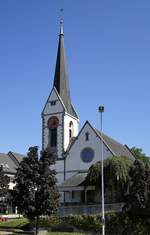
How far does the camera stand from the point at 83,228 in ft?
145

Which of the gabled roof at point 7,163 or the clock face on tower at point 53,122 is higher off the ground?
the clock face on tower at point 53,122

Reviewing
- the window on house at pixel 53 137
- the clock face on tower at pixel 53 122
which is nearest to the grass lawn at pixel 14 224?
the window on house at pixel 53 137

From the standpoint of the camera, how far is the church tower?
Result: 64.3 meters

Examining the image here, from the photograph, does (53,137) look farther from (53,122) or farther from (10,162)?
(10,162)

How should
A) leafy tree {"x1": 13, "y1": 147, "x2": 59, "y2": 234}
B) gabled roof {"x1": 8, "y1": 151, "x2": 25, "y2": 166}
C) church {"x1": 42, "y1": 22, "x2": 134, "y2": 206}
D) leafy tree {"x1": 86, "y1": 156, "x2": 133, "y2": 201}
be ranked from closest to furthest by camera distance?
leafy tree {"x1": 13, "y1": 147, "x2": 59, "y2": 234} < leafy tree {"x1": 86, "y1": 156, "x2": 133, "y2": 201} < church {"x1": 42, "y1": 22, "x2": 134, "y2": 206} < gabled roof {"x1": 8, "y1": 151, "x2": 25, "y2": 166}

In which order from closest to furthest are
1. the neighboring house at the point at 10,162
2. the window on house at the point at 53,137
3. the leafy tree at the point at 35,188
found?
the leafy tree at the point at 35,188 < the window on house at the point at 53,137 < the neighboring house at the point at 10,162

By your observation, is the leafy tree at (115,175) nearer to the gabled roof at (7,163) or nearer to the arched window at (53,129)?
the arched window at (53,129)

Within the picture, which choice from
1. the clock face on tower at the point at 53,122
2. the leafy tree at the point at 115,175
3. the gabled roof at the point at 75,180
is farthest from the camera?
the clock face on tower at the point at 53,122

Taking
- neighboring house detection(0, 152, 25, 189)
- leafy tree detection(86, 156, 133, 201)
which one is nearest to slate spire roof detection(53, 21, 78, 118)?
leafy tree detection(86, 156, 133, 201)

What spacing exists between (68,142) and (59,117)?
3.73 m

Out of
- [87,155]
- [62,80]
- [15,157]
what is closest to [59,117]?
[62,80]

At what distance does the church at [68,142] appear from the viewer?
58.5 metres

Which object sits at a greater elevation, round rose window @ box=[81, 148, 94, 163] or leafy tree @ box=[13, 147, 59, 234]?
Answer: round rose window @ box=[81, 148, 94, 163]

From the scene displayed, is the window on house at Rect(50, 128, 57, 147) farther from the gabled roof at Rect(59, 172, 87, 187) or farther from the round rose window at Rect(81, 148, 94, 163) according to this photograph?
the gabled roof at Rect(59, 172, 87, 187)
